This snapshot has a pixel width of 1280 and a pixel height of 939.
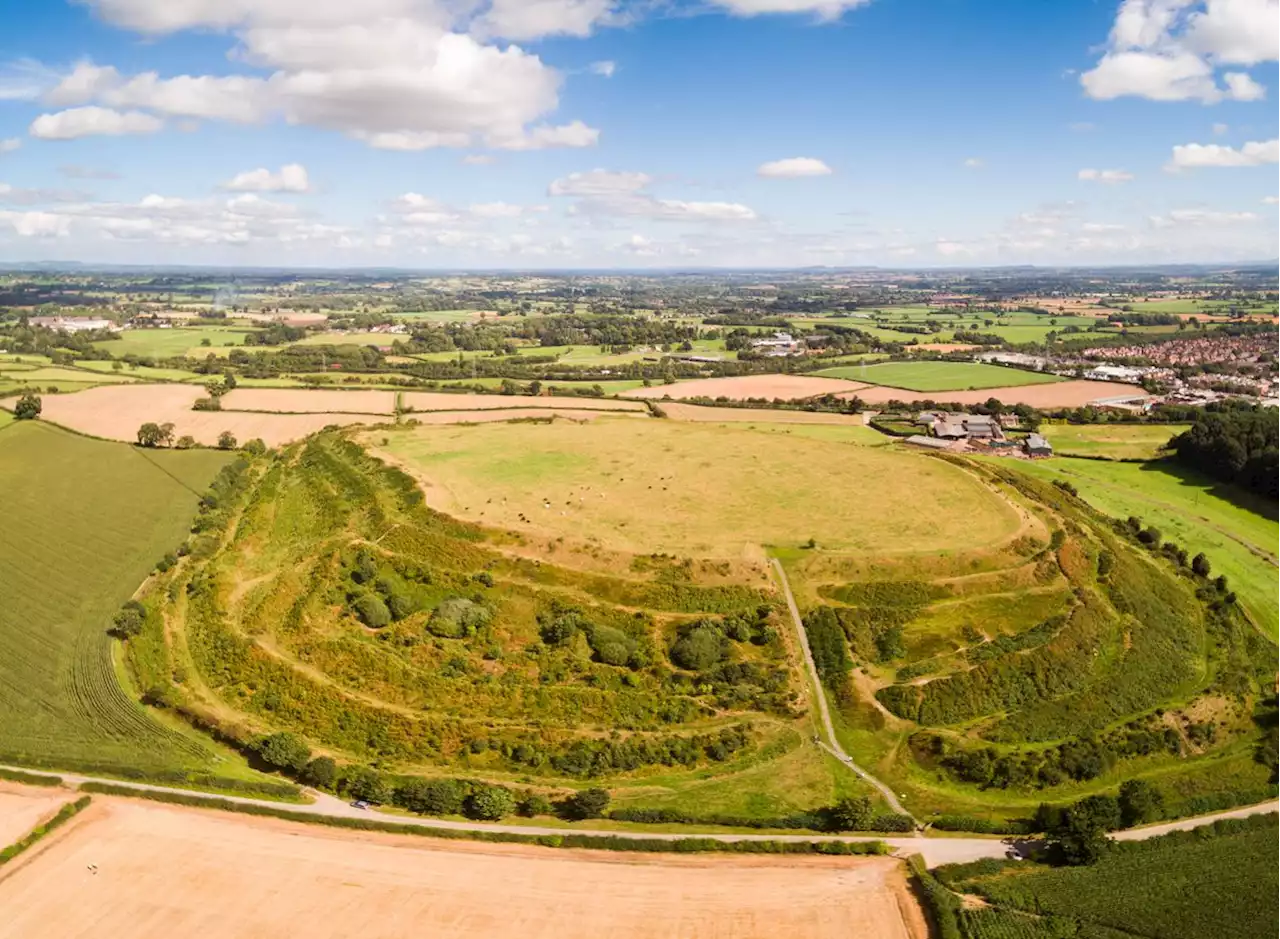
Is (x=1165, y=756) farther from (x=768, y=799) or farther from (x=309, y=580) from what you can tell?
(x=309, y=580)

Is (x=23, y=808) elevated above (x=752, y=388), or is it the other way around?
(x=752, y=388)

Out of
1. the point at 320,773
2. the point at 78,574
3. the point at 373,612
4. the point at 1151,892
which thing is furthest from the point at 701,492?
the point at 78,574

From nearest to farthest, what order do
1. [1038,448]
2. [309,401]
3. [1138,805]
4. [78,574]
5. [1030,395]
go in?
[1138,805], [78,574], [1038,448], [309,401], [1030,395]

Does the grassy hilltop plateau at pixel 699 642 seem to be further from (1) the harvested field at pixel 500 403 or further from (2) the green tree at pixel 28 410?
(1) the harvested field at pixel 500 403

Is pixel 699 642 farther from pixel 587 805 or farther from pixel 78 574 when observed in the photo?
pixel 78 574

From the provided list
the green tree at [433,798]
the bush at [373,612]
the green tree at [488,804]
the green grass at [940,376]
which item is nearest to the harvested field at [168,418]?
the bush at [373,612]
